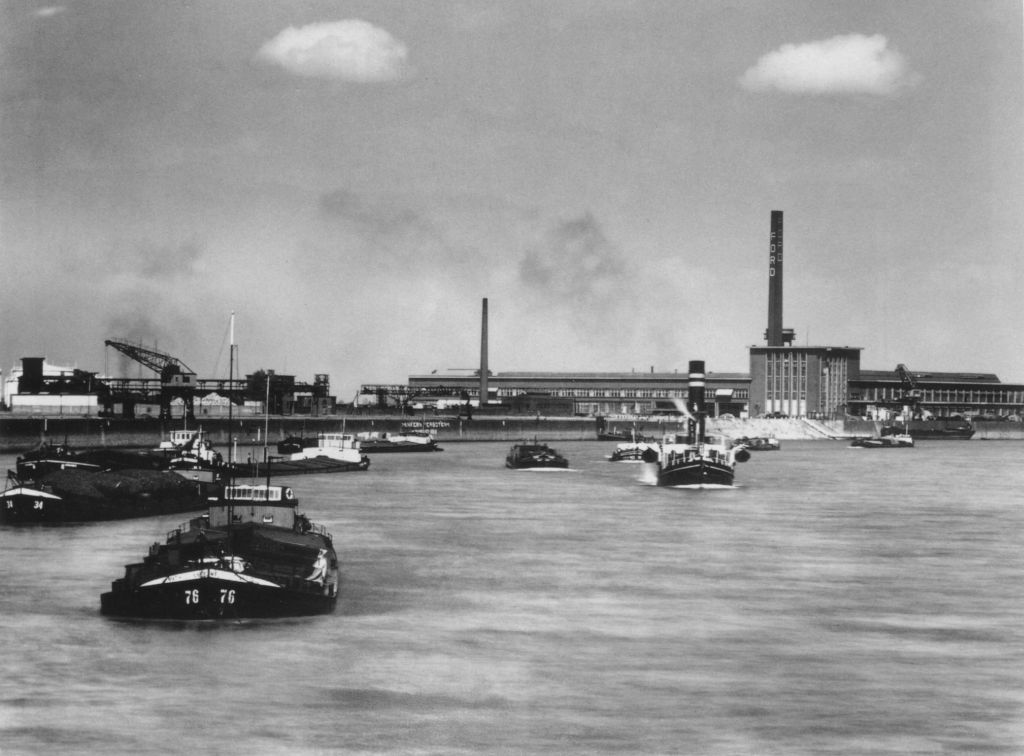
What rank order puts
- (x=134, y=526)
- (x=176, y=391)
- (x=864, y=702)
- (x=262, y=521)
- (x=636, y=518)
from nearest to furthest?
1. (x=864, y=702)
2. (x=262, y=521)
3. (x=134, y=526)
4. (x=636, y=518)
5. (x=176, y=391)

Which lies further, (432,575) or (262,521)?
(262,521)

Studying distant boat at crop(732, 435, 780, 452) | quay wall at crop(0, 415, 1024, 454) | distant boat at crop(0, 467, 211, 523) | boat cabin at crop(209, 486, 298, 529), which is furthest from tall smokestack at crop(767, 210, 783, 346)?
boat cabin at crop(209, 486, 298, 529)

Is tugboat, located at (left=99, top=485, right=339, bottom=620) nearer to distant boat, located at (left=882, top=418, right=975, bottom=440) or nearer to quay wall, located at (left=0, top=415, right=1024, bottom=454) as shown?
quay wall, located at (left=0, top=415, right=1024, bottom=454)

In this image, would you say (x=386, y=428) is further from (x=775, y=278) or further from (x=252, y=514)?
(x=252, y=514)

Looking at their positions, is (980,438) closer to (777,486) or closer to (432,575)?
(777,486)

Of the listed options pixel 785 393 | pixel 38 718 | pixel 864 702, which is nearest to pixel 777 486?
pixel 864 702
